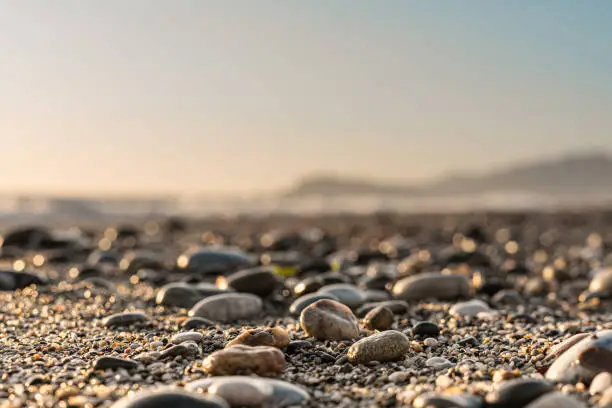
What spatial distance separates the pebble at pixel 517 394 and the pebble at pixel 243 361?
90cm

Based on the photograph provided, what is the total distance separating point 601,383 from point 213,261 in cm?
461

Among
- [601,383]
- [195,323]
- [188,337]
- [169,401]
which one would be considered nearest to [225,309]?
[195,323]

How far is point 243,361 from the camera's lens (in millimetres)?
2693

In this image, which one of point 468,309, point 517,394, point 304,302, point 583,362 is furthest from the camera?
point 468,309

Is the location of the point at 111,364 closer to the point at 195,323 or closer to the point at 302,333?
the point at 195,323

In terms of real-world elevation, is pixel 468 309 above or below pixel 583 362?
below

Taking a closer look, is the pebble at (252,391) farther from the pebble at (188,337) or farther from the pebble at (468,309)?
the pebble at (468,309)

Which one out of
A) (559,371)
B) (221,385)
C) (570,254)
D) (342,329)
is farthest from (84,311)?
(570,254)

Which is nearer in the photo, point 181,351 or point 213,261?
point 181,351

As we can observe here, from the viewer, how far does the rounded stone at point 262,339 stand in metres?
3.05

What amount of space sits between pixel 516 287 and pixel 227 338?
3615 mm

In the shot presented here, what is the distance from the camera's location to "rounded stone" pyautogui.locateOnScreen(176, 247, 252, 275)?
650 centimetres

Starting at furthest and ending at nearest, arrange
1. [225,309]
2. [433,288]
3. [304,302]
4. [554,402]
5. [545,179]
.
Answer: [545,179], [433,288], [304,302], [225,309], [554,402]

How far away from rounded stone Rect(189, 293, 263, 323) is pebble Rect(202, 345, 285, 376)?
1361 mm
